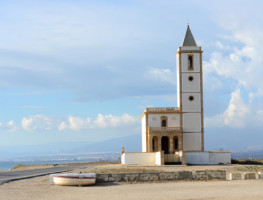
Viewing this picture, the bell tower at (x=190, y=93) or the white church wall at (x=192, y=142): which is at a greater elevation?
the bell tower at (x=190, y=93)

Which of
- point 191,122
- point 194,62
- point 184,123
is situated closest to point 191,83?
point 194,62

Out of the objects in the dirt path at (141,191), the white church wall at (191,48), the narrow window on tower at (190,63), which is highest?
the white church wall at (191,48)

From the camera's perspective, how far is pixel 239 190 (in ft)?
76.2

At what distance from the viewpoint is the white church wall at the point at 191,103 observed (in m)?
50.9

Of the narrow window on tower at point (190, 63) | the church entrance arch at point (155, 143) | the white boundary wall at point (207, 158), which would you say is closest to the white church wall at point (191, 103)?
the narrow window on tower at point (190, 63)

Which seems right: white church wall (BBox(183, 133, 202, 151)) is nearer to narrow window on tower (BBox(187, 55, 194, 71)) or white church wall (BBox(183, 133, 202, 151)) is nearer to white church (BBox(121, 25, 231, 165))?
white church (BBox(121, 25, 231, 165))

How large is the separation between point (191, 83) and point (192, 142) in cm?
687

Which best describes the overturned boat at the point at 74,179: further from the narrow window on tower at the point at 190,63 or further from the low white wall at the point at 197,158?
the narrow window on tower at the point at 190,63

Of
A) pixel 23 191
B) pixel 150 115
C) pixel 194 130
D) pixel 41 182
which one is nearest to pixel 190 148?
pixel 194 130

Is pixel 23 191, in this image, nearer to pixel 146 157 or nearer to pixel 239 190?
pixel 239 190

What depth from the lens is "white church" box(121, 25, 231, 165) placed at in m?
46.3

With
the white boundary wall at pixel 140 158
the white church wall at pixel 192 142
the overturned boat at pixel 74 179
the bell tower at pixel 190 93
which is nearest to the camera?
the overturned boat at pixel 74 179

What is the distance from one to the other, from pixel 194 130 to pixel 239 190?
27211 mm

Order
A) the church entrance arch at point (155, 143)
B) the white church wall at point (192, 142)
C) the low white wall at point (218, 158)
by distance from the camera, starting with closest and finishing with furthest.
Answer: the low white wall at point (218, 158), the church entrance arch at point (155, 143), the white church wall at point (192, 142)
